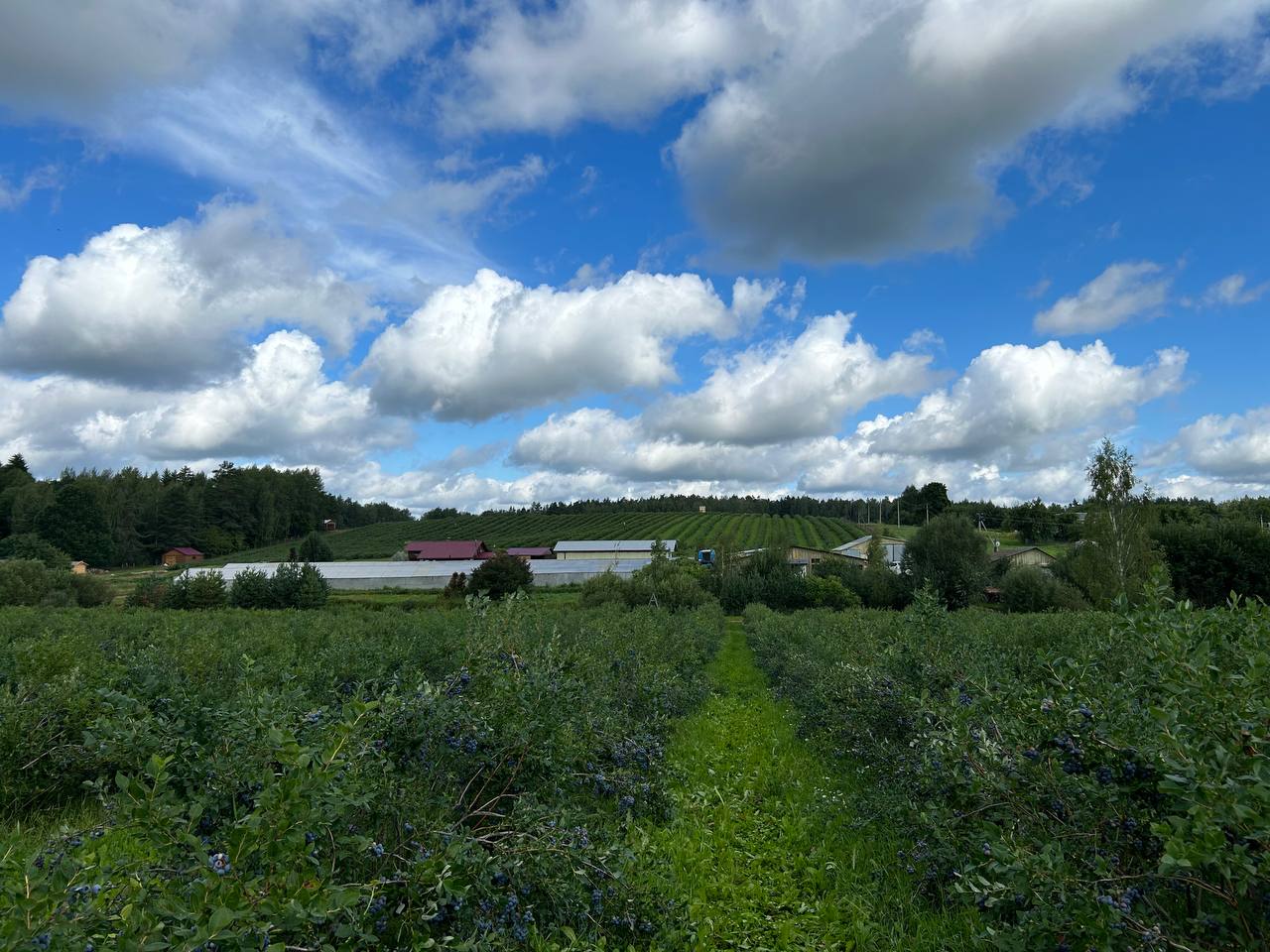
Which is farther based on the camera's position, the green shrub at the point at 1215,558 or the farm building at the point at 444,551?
the farm building at the point at 444,551

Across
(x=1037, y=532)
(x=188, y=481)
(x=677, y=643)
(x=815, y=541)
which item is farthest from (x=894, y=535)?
(x=188, y=481)

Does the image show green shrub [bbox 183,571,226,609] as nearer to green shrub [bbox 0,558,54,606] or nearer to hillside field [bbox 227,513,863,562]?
green shrub [bbox 0,558,54,606]

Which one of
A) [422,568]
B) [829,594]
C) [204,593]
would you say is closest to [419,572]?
[422,568]

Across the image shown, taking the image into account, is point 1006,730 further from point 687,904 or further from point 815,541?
point 815,541

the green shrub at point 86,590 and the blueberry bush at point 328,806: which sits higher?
the blueberry bush at point 328,806

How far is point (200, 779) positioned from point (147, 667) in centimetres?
340

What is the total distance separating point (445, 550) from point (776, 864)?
278 feet

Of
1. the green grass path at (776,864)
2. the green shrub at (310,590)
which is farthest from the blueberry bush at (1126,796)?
the green shrub at (310,590)

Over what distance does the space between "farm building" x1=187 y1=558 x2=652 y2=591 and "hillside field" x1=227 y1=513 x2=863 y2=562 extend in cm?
2402

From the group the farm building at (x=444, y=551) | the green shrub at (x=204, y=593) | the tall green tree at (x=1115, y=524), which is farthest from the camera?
the farm building at (x=444, y=551)

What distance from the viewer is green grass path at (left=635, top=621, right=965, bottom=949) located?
4836 mm

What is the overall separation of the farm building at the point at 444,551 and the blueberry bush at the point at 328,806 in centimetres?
7749

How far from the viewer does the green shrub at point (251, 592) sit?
48.0 meters

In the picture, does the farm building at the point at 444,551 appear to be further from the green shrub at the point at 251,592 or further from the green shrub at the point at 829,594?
the green shrub at the point at 829,594
